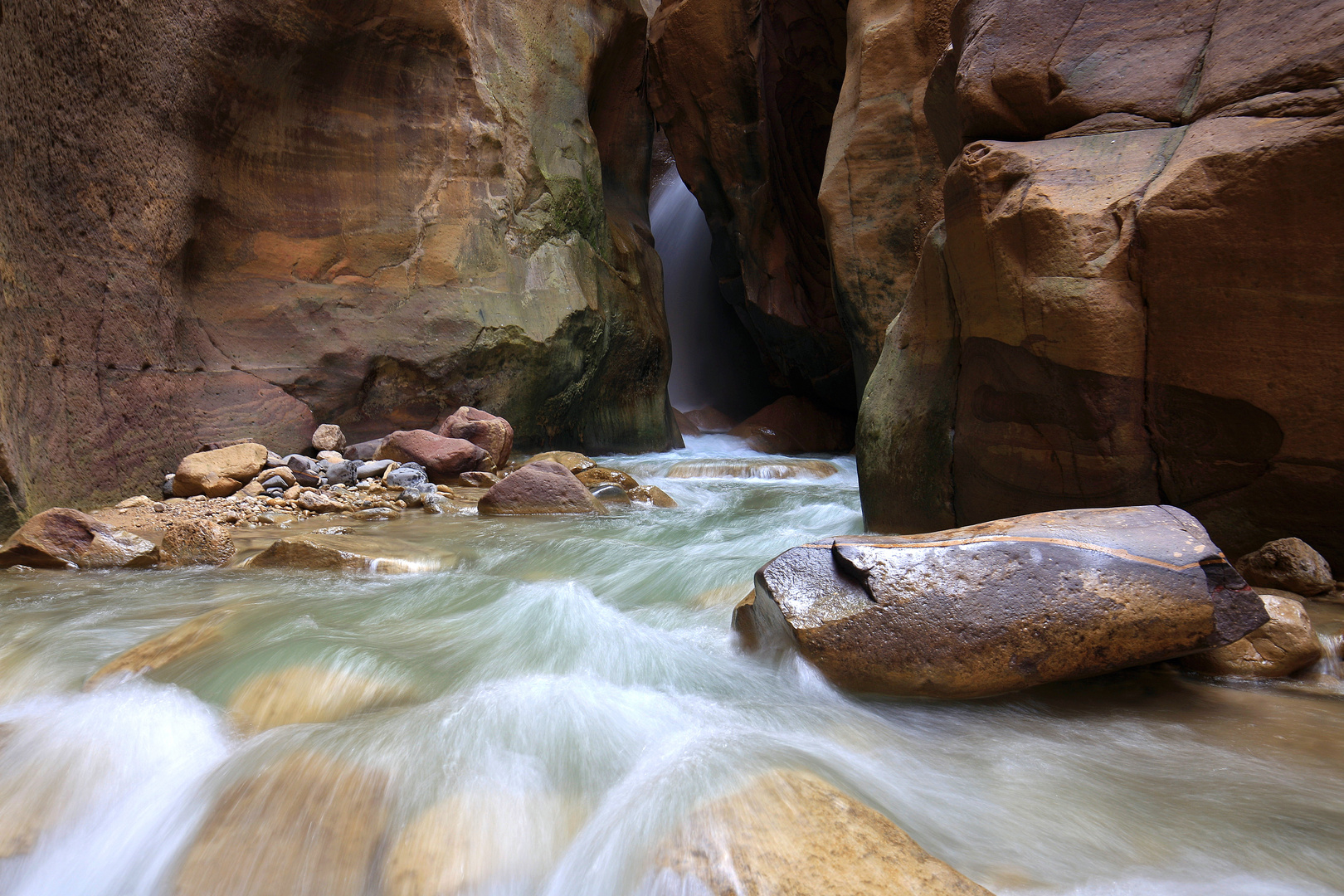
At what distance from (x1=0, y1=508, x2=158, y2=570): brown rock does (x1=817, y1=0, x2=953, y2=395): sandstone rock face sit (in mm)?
6489

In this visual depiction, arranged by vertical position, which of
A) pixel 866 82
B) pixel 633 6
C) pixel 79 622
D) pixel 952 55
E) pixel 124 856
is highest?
pixel 633 6

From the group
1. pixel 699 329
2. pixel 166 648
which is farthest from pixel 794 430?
pixel 166 648

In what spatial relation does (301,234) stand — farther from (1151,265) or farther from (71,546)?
(1151,265)

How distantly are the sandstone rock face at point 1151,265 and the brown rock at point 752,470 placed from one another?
4830 millimetres

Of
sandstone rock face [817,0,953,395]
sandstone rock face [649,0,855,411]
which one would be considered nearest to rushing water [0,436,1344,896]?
sandstone rock face [817,0,953,395]

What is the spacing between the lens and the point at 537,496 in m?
5.33

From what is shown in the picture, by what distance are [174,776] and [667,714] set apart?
1.15m

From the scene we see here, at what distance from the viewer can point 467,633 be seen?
2.59 metres

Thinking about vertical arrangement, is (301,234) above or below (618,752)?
above

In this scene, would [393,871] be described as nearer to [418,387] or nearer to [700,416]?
[418,387]

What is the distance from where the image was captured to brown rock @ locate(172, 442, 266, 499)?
521 cm

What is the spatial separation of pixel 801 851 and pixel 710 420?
15.2 metres

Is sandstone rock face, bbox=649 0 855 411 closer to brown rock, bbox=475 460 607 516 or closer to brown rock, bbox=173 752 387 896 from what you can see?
brown rock, bbox=475 460 607 516

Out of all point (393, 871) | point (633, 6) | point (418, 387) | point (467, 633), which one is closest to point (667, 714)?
point (393, 871)
